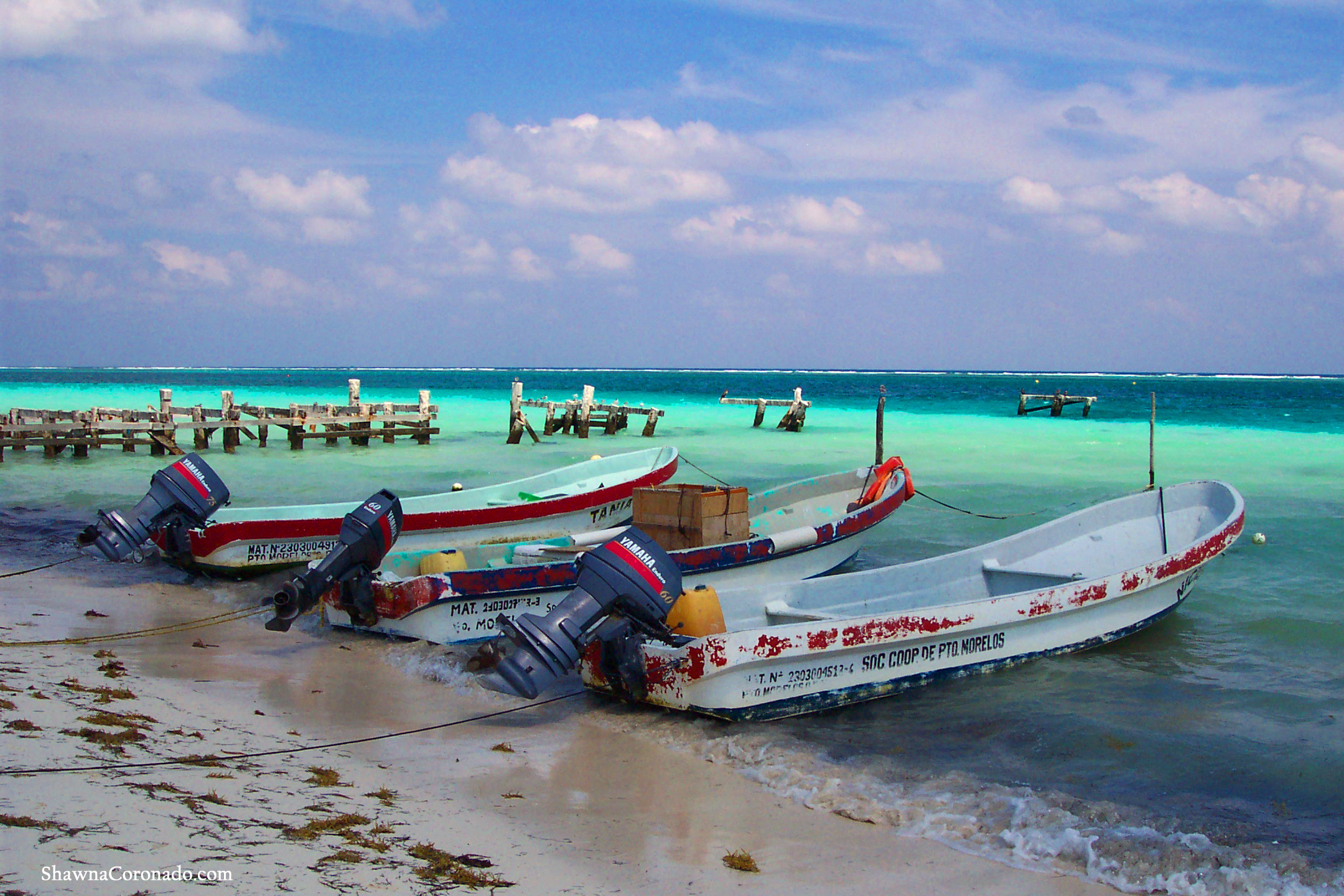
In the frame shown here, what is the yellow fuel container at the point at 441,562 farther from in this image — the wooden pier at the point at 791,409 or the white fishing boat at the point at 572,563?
the wooden pier at the point at 791,409

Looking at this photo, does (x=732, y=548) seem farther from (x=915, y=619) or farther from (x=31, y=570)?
(x=31, y=570)

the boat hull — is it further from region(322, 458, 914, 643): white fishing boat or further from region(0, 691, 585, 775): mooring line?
region(0, 691, 585, 775): mooring line

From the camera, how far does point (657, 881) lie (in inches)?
180

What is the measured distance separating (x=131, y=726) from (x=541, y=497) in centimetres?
925

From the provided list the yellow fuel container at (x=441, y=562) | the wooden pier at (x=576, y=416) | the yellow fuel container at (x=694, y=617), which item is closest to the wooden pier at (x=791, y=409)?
the wooden pier at (x=576, y=416)

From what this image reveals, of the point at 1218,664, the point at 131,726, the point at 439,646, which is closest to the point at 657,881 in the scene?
the point at 131,726

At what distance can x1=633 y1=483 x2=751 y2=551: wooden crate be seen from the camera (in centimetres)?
1084

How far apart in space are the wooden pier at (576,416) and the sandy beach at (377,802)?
969 inches

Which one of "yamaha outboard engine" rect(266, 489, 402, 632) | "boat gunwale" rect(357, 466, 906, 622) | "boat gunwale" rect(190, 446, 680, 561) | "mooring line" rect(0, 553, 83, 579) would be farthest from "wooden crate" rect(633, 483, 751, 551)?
"mooring line" rect(0, 553, 83, 579)

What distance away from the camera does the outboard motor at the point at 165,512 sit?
9.84 meters

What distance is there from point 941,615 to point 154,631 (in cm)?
688

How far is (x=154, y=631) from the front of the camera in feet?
29.5

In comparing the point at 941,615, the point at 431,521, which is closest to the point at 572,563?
the point at 941,615

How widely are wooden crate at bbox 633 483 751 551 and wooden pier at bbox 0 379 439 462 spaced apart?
18.3 m
